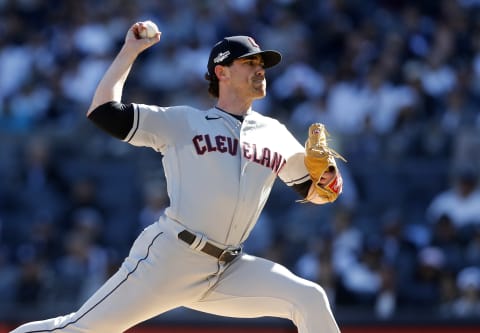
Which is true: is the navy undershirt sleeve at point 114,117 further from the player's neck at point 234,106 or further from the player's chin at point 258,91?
the player's chin at point 258,91

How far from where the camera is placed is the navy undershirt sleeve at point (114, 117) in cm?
563

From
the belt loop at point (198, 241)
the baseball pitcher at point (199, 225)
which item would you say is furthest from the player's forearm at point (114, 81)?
the belt loop at point (198, 241)

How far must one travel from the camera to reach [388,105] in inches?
459

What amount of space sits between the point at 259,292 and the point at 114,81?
1.32 meters

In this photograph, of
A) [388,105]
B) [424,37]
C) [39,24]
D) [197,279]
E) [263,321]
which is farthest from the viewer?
[39,24]

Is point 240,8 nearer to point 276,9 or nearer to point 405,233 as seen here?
point 276,9

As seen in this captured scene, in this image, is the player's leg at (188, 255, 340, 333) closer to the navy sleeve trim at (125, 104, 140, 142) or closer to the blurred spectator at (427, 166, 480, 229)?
the navy sleeve trim at (125, 104, 140, 142)

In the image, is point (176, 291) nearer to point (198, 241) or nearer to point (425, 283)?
point (198, 241)

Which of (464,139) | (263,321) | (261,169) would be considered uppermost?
(261,169)

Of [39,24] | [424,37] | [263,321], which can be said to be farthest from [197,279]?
[39,24]

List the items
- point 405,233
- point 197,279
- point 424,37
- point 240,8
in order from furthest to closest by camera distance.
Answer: point 240,8, point 424,37, point 405,233, point 197,279

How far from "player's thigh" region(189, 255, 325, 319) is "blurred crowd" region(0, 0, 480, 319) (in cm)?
406

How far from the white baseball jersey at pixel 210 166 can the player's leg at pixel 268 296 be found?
0.61 feet

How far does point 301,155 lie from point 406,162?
5248mm
